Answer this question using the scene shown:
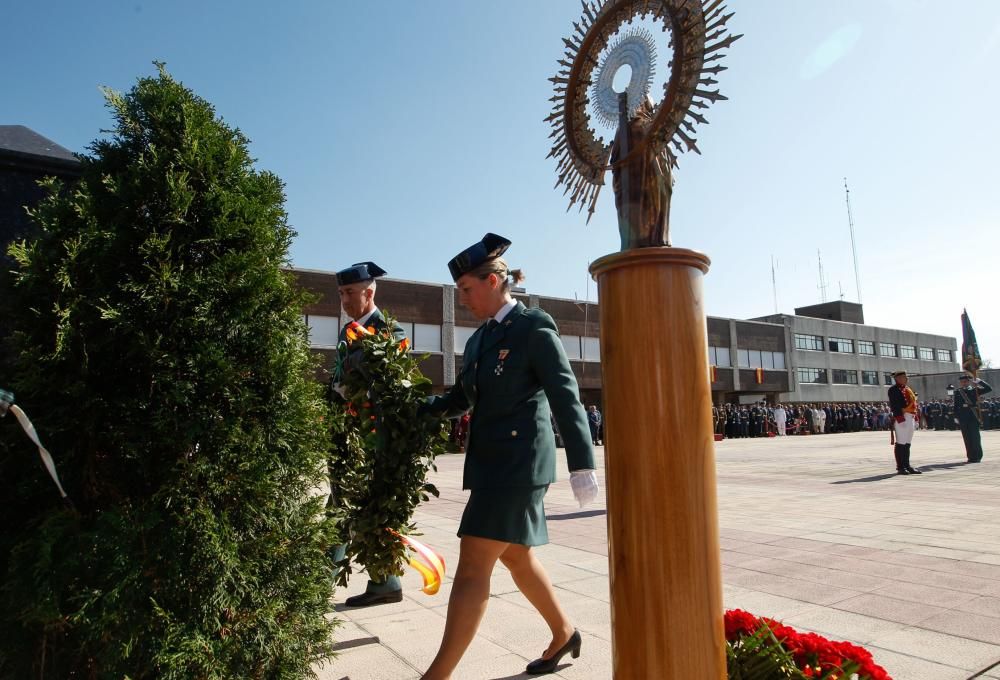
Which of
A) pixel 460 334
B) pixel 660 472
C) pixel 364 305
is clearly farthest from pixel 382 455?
pixel 460 334

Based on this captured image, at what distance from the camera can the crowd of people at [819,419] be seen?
1492 inches

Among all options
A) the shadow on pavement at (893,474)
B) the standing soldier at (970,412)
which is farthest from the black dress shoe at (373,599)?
the standing soldier at (970,412)

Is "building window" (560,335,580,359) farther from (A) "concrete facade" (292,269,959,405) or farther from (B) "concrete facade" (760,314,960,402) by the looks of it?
(B) "concrete facade" (760,314,960,402)

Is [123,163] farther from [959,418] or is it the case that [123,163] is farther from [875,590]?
[959,418]

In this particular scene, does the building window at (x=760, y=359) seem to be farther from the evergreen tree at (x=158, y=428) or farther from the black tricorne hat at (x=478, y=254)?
the evergreen tree at (x=158, y=428)

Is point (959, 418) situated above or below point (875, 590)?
above

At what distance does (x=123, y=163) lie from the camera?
215cm

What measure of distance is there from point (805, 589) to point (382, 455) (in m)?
3.30

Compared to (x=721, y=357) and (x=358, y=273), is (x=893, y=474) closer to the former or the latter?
(x=358, y=273)

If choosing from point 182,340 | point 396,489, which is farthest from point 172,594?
point 396,489

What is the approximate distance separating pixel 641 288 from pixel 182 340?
4.69 ft

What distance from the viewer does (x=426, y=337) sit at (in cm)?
3491

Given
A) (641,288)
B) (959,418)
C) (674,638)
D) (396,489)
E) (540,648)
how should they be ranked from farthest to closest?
(959,418), (540,648), (396,489), (641,288), (674,638)

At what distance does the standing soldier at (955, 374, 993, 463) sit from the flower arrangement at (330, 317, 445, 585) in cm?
1641
